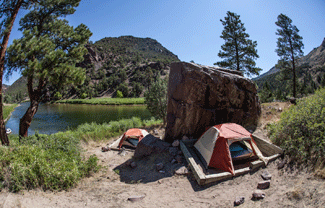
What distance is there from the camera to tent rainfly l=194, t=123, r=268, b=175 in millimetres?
6578

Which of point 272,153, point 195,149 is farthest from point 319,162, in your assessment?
point 195,149

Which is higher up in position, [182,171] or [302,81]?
[302,81]

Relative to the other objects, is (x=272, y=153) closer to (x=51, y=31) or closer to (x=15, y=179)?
(x=15, y=179)

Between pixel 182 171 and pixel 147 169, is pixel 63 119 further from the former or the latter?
pixel 182 171

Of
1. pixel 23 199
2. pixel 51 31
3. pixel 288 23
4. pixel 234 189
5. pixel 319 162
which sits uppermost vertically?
pixel 288 23

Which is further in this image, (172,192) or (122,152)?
(122,152)

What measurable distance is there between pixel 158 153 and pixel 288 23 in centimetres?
2613

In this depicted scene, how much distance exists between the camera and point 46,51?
970cm

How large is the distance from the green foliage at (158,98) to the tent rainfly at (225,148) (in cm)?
1156

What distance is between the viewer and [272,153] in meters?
7.16

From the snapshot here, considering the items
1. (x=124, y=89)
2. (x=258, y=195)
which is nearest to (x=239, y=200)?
(x=258, y=195)

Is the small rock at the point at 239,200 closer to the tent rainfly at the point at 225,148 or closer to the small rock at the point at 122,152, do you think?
the tent rainfly at the point at 225,148

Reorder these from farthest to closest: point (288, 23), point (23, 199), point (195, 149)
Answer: point (288, 23) → point (195, 149) → point (23, 199)

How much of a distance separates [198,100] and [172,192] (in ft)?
16.6
